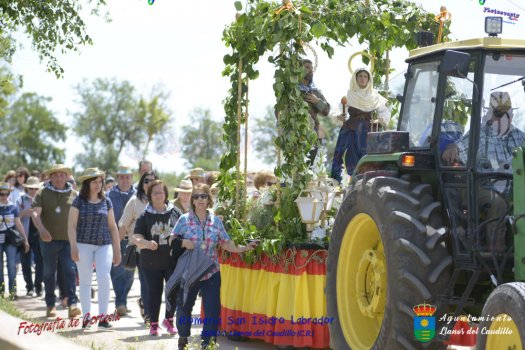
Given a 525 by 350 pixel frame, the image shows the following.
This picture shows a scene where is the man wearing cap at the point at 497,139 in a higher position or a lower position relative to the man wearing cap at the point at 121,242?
higher

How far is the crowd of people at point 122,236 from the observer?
9406mm

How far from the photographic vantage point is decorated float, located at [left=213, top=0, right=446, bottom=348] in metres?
9.62

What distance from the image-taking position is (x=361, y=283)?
787cm

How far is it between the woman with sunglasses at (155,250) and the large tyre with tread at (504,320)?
5263mm

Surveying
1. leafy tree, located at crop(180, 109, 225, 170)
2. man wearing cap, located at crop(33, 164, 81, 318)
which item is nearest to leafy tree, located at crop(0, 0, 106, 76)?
man wearing cap, located at crop(33, 164, 81, 318)

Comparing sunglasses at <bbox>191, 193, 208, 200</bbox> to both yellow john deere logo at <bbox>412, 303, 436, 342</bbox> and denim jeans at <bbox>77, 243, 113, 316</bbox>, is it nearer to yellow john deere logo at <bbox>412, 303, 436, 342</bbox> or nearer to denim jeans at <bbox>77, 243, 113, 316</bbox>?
denim jeans at <bbox>77, 243, 113, 316</bbox>

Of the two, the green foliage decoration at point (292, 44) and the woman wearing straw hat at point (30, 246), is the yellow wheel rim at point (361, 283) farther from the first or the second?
the woman wearing straw hat at point (30, 246)

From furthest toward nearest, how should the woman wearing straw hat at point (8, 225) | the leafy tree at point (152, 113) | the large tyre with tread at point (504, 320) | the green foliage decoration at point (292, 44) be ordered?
1. the leafy tree at point (152, 113)
2. the woman wearing straw hat at point (8, 225)
3. the green foliage decoration at point (292, 44)
4. the large tyre with tread at point (504, 320)

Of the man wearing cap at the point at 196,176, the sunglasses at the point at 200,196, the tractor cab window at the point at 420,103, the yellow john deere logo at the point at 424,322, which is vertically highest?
the tractor cab window at the point at 420,103

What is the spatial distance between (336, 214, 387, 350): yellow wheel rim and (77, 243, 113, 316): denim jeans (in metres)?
4.12

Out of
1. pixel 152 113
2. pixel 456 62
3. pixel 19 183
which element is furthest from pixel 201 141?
pixel 456 62

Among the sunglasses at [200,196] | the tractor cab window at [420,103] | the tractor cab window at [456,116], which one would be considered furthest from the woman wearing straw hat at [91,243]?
the tractor cab window at [456,116]

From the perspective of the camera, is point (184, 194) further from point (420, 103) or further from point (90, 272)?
point (420, 103)

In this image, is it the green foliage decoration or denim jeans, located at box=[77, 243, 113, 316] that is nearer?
the green foliage decoration
